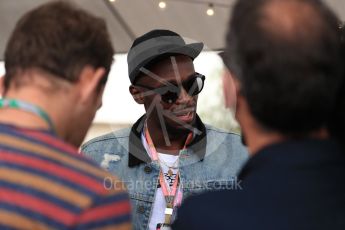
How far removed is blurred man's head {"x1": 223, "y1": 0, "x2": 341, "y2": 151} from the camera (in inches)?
47.3

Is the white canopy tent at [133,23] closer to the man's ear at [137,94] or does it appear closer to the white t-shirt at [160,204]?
the man's ear at [137,94]

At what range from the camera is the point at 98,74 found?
1.41 metres

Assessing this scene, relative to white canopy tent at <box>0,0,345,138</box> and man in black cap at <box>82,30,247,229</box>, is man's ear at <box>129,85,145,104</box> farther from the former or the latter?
white canopy tent at <box>0,0,345,138</box>

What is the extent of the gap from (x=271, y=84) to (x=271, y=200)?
24cm

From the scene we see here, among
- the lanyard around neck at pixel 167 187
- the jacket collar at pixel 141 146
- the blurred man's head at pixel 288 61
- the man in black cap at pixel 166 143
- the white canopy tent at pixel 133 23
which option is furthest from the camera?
the white canopy tent at pixel 133 23

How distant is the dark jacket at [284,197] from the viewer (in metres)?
1.22

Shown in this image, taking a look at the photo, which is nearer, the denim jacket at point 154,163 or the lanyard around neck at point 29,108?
the lanyard around neck at point 29,108

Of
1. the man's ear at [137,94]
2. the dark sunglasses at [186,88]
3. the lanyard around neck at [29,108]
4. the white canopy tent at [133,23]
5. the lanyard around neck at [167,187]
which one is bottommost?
the lanyard around neck at [29,108]

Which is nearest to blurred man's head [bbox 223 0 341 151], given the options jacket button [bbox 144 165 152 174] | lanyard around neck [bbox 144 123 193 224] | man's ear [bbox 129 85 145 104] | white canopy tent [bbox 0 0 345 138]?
lanyard around neck [bbox 144 123 193 224]

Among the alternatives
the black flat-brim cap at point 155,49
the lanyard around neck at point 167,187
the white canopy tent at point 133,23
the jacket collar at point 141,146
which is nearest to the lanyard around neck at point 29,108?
the lanyard around neck at point 167,187

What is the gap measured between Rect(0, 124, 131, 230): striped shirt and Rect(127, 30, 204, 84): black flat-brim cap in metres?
1.33

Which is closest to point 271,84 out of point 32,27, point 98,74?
point 98,74

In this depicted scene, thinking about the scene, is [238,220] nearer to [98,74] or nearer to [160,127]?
[98,74]

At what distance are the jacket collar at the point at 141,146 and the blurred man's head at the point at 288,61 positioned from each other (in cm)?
123
